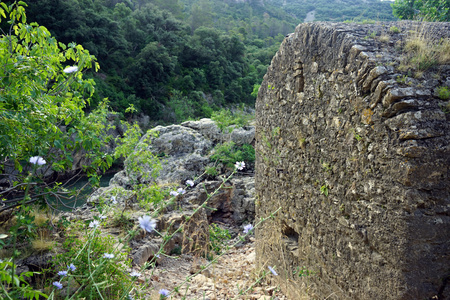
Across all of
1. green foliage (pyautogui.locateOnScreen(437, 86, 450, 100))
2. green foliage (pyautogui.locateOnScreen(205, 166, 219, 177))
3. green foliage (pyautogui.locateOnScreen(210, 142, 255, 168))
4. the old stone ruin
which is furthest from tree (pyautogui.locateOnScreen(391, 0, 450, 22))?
green foliage (pyautogui.locateOnScreen(437, 86, 450, 100))

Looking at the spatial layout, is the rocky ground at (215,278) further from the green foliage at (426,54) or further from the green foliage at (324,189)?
the green foliage at (426,54)

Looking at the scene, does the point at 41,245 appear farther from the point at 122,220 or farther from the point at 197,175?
the point at 197,175

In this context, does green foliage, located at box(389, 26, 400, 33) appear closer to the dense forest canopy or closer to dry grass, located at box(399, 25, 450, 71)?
dry grass, located at box(399, 25, 450, 71)

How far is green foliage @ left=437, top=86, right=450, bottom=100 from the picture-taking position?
2.30 meters

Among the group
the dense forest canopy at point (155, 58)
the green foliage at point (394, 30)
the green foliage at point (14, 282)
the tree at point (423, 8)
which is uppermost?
the tree at point (423, 8)

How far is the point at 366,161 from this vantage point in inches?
103

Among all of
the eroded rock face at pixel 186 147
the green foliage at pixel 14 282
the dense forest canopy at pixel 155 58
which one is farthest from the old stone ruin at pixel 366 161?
the dense forest canopy at pixel 155 58

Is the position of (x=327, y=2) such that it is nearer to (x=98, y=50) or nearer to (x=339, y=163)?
(x=98, y=50)

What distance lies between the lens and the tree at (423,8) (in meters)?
10.2

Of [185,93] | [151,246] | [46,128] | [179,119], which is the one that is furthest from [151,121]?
[46,128]

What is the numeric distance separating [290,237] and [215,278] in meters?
1.24

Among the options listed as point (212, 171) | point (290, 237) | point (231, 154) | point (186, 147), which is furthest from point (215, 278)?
point (186, 147)

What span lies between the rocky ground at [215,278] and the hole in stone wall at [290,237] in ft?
1.86

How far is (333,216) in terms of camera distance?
3.07 m
